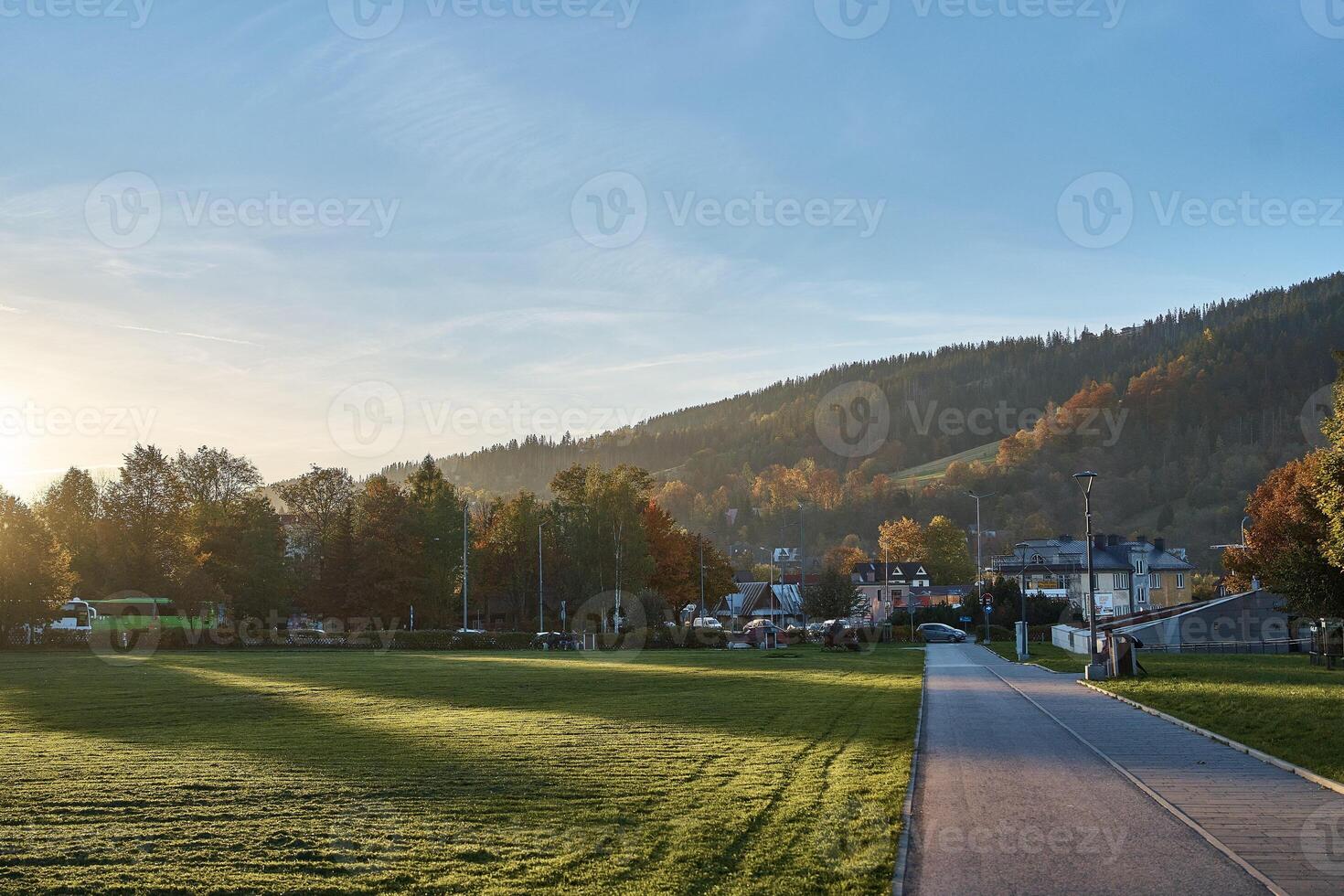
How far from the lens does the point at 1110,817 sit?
11.9 metres

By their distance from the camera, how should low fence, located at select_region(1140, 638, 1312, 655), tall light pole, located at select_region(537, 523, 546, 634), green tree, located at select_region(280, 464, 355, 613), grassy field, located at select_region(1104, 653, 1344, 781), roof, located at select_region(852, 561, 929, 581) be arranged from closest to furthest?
grassy field, located at select_region(1104, 653, 1344, 781) < low fence, located at select_region(1140, 638, 1312, 655) < green tree, located at select_region(280, 464, 355, 613) < tall light pole, located at select_region(537, 523, 546, 634) < roof, located at select_region(852, 561, 929, 581)

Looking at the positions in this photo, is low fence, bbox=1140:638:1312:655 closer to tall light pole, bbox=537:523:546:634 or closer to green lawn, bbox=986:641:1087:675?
green lawn, bbox=986:641:1087:675

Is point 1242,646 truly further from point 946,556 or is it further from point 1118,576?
point 946,556

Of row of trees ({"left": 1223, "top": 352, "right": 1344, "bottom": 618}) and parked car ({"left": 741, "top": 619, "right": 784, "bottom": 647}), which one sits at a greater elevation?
row of trees ({"left": 1223, "top": 352, "right": 1344, "bottom": 618})

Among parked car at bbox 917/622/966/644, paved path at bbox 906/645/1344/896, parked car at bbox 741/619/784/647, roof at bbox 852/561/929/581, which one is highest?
roof at bbox 852/561/929/581

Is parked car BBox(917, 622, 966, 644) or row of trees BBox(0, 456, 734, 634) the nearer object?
row of trees BBox(0, 456, 734, 634)

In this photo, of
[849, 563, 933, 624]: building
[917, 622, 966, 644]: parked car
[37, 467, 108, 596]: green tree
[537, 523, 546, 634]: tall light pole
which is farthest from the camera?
[849, 563, 933, 624]: building

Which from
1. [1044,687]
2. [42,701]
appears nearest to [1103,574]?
[1044,687]

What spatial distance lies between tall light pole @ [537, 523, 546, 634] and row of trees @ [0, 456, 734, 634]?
1.20ft

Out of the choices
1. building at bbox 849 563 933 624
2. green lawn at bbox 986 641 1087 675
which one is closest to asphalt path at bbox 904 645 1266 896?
green lawn at bbox 986 641 1087 675

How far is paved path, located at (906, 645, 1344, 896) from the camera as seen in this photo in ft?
30.2

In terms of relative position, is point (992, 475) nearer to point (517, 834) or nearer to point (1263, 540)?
point (1263, 540)

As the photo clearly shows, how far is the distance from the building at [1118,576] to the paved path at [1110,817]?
99910 millimetres

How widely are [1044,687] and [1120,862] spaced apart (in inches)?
981
